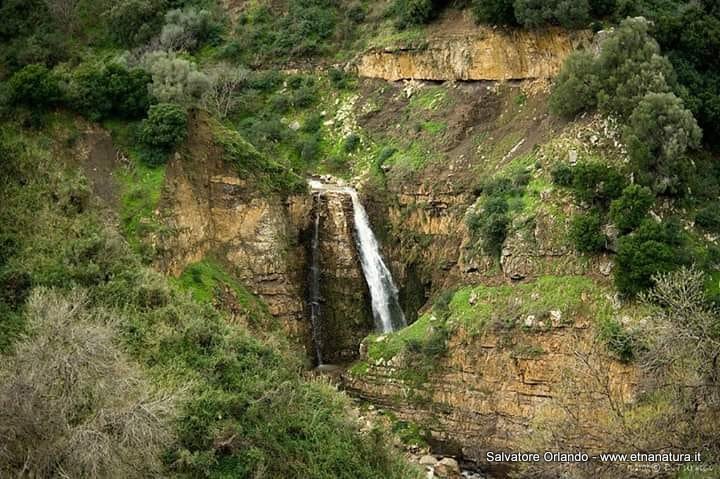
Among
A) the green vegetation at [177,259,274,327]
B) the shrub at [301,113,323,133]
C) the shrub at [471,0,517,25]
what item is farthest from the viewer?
the shrub at [301,113,323,133]

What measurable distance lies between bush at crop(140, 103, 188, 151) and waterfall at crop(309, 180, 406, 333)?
319 inches

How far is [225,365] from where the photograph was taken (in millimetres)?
24953

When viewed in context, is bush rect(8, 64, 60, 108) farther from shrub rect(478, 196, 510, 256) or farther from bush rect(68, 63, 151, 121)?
shrub rect(478, 196, 510, 256)

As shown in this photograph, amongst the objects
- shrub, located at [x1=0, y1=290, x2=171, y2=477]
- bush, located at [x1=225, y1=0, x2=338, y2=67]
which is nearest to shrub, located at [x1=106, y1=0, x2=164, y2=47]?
bush, located at [x1=225, y1=0, x2=338, y2=67]

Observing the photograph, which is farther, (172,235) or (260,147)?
(260,147)

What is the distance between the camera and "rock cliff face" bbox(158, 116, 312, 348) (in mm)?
34312

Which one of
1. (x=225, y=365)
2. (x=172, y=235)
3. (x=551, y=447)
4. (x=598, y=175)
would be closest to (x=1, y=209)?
(x=172, y=235)

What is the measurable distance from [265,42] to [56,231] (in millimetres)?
25874

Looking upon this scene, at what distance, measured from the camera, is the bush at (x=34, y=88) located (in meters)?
33.3

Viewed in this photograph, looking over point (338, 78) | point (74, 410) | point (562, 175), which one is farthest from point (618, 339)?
point (338, 78)

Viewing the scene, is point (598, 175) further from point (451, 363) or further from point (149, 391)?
point (149, 391)

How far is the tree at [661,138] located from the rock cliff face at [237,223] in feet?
49.8

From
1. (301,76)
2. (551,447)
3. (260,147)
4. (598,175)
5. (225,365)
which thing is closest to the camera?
(551,447)

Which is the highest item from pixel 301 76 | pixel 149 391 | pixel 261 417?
pixel 301 76
